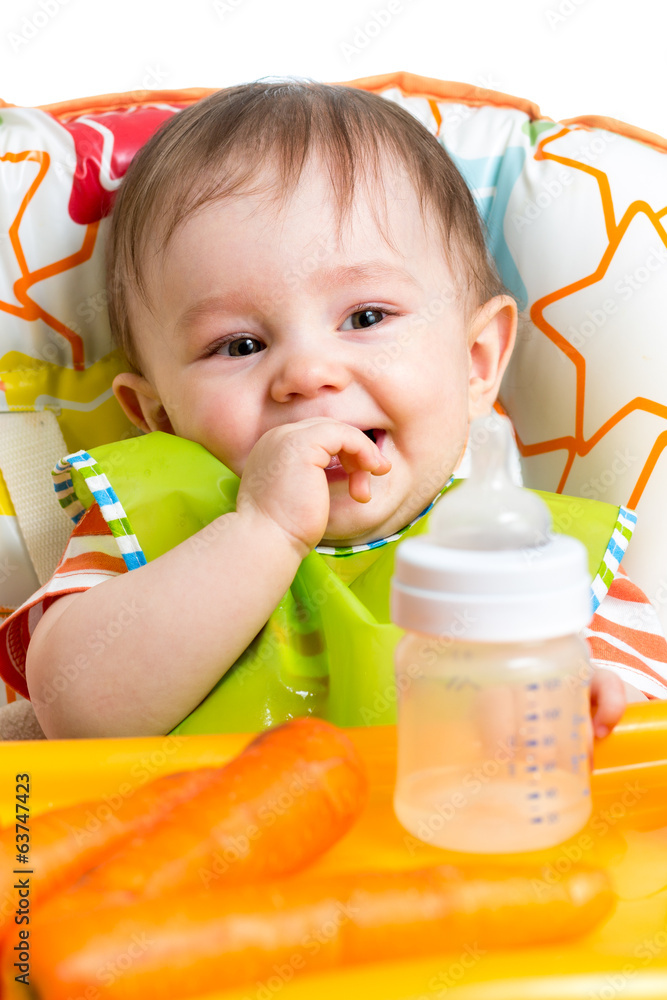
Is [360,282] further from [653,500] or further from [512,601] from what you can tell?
[512,601]

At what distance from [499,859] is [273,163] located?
702 millimetres

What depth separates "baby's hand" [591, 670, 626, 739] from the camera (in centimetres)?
59

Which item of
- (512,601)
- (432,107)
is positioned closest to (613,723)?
(512,601)

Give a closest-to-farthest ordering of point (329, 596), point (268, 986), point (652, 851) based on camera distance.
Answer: point (268, 986) → point (652, 851) → point (329, 596)

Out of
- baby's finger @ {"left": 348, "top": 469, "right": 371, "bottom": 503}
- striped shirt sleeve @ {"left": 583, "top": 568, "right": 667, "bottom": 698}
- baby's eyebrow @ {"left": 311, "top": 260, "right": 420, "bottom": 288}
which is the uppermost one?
baby's eyebrow @ {"left": 311, "top": 260, "right": 420, "bottom": 288}

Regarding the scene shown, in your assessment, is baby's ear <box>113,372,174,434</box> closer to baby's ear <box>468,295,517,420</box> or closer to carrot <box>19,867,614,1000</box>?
baby's ear <box>468,295,517,420</box>

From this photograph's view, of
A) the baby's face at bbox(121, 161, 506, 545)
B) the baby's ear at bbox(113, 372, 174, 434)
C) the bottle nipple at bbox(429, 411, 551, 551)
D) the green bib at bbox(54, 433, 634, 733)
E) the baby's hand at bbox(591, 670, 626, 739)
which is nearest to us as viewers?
the bottle nipple at bbox(429, 411, 551, 551)

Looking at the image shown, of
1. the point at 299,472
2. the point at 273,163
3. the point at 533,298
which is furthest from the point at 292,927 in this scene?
the point at 533,298

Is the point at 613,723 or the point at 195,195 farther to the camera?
the point at 195,195

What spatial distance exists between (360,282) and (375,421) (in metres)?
0.13

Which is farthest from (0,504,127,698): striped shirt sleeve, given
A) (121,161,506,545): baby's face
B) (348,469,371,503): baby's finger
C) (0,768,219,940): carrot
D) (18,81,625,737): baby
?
(0,768,219,940): carrot

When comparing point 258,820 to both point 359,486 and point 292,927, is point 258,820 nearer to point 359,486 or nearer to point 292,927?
point 292,927

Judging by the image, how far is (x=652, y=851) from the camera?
0.51 metres

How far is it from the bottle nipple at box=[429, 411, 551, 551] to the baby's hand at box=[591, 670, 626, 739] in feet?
0.47
